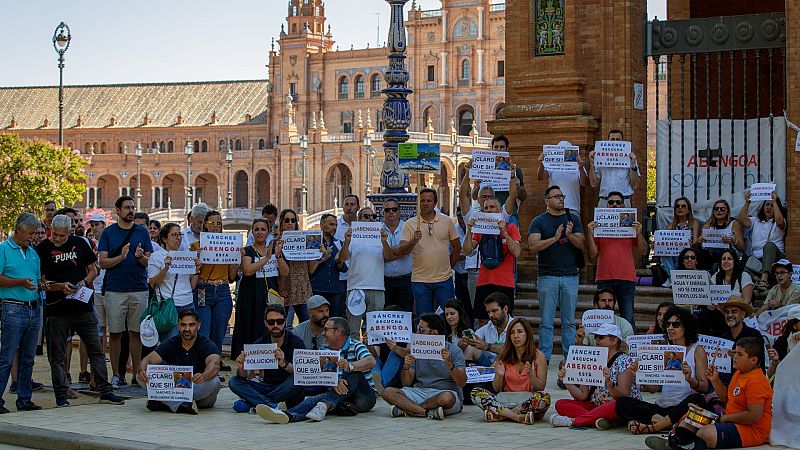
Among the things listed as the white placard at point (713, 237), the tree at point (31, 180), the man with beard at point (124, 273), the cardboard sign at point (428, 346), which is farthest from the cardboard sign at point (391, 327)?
the tree at point (31, 180)

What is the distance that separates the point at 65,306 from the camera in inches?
462

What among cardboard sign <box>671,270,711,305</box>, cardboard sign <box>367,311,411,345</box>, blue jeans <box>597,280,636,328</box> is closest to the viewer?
cardboard sign <box>367,311,411,345</box>

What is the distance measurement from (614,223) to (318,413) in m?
3.92

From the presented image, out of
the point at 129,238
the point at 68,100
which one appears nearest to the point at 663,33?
the point at 129,238

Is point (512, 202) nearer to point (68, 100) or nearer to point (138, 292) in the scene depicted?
point (138, 292)

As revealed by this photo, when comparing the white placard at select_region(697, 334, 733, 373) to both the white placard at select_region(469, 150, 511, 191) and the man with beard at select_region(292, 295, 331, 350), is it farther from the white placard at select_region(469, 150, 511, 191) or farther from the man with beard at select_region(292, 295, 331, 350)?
the white placard at select_region(469, 150, 511, 191)

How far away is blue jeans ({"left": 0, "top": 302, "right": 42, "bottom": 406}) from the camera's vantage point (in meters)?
11.3

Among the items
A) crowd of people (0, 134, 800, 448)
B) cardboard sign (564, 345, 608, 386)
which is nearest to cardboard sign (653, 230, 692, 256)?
crowd of people (0, 134, 800, 448)

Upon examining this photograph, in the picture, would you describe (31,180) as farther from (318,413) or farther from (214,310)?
(318,413)

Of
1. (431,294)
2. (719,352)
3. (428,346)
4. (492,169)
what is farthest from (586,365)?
(492,169)

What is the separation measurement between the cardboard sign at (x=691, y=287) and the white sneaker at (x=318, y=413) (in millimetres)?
3370

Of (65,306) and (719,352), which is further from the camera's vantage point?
(65,306)

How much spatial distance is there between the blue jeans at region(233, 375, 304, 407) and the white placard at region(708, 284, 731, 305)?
3695mm

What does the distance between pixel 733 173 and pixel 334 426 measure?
741cm
